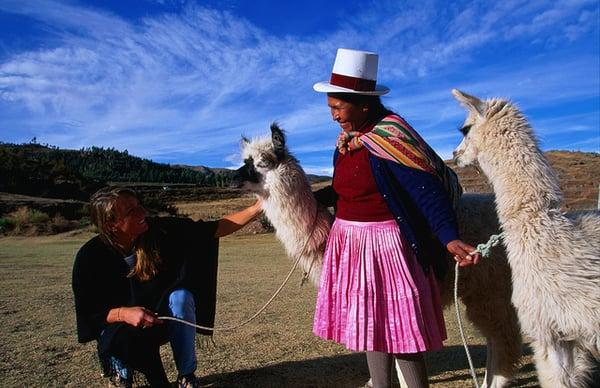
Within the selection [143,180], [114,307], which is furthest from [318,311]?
[143,180]

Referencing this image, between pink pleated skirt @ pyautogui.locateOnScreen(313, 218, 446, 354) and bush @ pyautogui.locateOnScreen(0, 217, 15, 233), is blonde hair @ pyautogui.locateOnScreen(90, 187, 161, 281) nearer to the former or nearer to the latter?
pink pleated skirt @ pyautogui.locateOnScreen(313, 218, 446, 354)

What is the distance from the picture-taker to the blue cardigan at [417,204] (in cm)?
233

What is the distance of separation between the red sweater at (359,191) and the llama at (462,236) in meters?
0.81

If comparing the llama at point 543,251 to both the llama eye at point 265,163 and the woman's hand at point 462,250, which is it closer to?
the woman's hand at point 462,250

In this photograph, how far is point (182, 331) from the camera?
11.1ft

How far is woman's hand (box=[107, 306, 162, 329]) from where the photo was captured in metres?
3.20

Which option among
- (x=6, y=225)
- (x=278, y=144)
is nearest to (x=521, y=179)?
(x=278, y=144)

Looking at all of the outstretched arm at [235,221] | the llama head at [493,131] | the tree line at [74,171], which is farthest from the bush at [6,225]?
the llama head at [493,131]

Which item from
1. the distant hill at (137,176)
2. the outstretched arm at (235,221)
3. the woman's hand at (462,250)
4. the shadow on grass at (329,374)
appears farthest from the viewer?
the distant hill at (137,176)

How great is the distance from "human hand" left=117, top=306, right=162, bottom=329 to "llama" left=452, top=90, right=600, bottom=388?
2.15 m

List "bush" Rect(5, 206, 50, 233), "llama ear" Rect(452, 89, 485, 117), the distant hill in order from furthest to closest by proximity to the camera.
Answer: "bush" Rect(5, 206, 50, 233) → the distant hill → "llama ear" Rect(452, 89, 485, 117)

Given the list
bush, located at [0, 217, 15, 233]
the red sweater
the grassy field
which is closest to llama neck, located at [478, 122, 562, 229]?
the red sweater

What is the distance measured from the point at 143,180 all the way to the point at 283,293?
49477mm

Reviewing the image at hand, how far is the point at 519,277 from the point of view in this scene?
2586 millimetres
